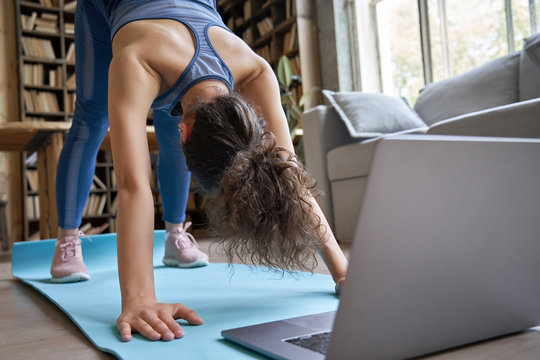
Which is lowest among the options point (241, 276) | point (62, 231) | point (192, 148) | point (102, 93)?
point (241, 276)

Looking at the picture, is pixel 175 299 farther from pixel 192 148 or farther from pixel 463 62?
pixel 463 62

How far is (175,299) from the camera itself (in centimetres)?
116

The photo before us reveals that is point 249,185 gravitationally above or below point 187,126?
below

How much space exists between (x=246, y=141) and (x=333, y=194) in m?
1.89

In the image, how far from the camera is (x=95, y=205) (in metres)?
5.11

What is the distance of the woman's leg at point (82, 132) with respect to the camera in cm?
143

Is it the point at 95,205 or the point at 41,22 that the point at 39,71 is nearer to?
the point at 41,22

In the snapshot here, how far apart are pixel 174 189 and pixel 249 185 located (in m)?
0.92

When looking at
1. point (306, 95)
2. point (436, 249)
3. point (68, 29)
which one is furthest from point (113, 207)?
point (436, 249)

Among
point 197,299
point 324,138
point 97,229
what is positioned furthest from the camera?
point 97,229

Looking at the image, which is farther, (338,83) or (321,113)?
(338,83)

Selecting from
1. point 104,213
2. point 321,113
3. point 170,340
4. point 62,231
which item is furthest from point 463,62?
point 104,213

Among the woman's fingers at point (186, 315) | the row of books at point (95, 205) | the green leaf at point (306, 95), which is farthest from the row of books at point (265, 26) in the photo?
the woman's fingers at point (186, 315)

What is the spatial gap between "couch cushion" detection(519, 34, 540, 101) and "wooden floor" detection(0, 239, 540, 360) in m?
1.98
